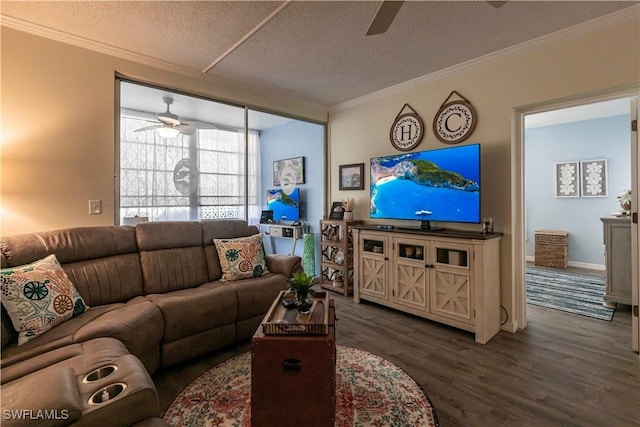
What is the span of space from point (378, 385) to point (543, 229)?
5487 millimetres

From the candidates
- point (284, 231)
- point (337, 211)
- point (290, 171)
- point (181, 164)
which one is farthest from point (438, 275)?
point (181, 164)

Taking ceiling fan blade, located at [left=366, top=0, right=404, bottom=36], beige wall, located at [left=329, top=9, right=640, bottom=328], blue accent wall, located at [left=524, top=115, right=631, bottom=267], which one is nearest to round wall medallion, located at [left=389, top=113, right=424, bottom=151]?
beige wall, located at [left=329, top=9, right=640, bottom=328]

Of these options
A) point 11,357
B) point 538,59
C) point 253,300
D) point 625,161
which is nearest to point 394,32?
point 538,59

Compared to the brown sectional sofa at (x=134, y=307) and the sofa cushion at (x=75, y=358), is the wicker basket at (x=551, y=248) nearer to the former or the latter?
the brown sectional sofa at (x=134, y=307)

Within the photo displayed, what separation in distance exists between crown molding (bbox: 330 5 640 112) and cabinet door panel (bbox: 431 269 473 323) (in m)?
2.07

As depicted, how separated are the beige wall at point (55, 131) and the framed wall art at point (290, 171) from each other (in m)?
2.14

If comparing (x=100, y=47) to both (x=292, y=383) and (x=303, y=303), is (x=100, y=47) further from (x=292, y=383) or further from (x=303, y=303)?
(x=292, y=383)

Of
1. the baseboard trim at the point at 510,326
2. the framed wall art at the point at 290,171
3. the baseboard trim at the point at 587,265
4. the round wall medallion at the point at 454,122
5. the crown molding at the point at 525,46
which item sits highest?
the crown molding at the point at 525,46

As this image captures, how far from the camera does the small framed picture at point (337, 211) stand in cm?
419

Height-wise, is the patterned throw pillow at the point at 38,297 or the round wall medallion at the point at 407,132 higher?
the round wall medallion at the point at 407,132

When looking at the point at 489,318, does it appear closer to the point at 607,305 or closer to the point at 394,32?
the point at 607,305

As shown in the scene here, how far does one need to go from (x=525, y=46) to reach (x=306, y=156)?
291cm

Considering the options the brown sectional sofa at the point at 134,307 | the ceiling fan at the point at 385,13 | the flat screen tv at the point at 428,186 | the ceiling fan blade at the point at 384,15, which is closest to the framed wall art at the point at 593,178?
the flat screen tv at the point at 428,186

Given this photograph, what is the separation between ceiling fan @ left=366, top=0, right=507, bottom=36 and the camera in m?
1.46
